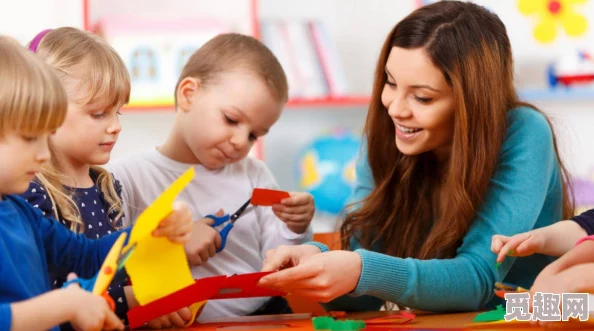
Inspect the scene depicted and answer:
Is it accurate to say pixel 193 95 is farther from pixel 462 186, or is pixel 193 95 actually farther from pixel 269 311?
pixel 462 186

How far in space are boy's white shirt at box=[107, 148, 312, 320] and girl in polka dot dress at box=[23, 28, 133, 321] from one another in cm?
21

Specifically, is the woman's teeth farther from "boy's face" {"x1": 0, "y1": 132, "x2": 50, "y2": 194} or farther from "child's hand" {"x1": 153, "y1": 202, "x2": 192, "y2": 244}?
"boy's face" {"x1": 0, "y1": 132, "x2": 50, "y2": 194}

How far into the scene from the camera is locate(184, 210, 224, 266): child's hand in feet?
4.48

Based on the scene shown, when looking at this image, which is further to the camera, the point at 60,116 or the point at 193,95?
the point at 193,95

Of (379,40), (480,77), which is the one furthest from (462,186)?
(379,40)

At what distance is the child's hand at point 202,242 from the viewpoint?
1364mm

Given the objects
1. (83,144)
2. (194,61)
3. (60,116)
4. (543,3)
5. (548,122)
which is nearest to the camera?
(60,116)

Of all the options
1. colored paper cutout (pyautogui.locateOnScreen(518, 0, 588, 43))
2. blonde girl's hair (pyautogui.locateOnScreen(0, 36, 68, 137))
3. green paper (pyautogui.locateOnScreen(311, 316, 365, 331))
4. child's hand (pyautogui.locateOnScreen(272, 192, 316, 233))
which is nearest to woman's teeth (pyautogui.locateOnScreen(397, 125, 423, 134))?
child's hand (pyautogui.locateOnScreen(272, 192, 316, 233))

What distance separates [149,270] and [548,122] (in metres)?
0.87

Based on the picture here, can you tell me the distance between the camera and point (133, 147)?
3.10 meters

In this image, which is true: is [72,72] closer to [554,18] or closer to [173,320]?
[173,320]

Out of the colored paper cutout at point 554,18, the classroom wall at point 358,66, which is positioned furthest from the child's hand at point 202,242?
the colored paper cutout at point 554,18

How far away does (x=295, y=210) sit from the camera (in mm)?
1490

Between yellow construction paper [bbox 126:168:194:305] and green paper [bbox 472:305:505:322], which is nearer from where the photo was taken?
yellow construction paper [bbox 126:168:194:305]
